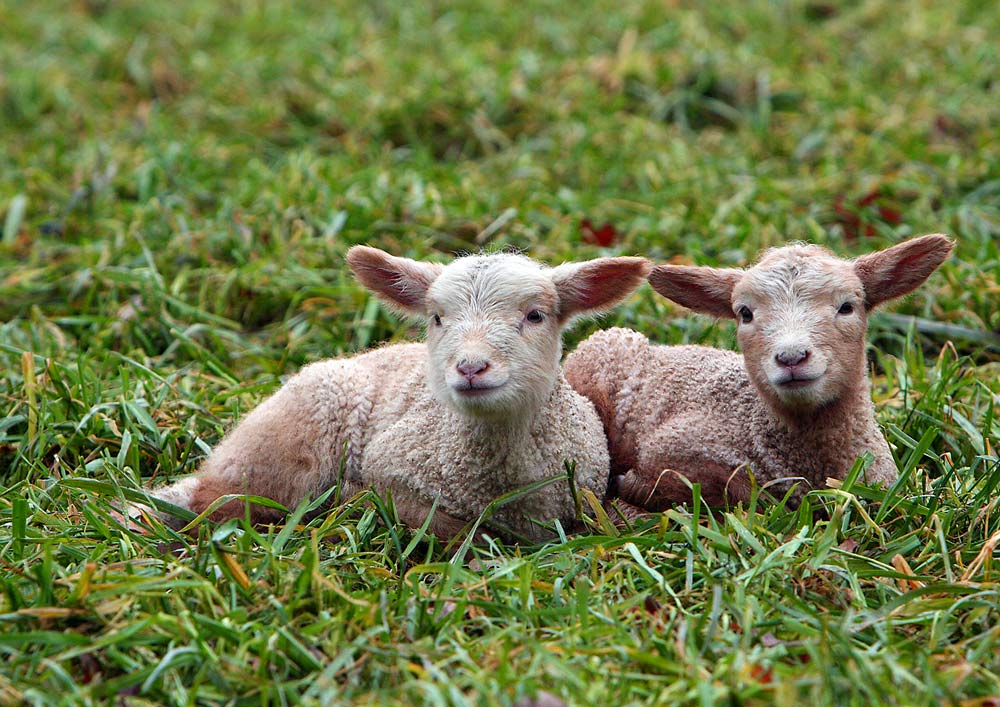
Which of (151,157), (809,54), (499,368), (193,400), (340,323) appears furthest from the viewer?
(809,54)

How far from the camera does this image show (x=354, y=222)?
26.2 feet

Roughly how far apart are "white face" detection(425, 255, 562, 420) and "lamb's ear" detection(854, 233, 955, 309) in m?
1.40

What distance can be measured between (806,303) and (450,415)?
1631 millimetres

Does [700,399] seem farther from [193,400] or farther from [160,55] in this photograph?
[160,55]

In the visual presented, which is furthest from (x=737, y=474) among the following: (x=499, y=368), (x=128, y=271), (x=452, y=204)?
(x=128, y=271)

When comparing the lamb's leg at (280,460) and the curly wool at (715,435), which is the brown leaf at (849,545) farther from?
the lamb's leg at (280,460)

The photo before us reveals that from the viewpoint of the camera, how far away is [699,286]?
5535mm

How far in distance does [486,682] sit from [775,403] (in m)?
2.04

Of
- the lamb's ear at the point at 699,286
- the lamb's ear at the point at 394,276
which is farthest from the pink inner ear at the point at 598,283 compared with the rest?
the lamb's ear at the point at 394,276

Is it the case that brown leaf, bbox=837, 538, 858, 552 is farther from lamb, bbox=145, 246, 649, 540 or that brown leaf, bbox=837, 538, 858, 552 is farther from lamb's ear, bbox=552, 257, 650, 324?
lamb's ear, bbox=552, 257, 650, 324

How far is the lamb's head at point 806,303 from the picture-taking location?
498 cm

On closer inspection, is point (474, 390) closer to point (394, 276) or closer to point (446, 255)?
point (394, 276)

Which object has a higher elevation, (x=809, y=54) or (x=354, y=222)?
(x=809, y=54)

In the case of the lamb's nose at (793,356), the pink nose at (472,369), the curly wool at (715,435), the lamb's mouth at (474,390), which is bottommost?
the curly wool at (715,435)
